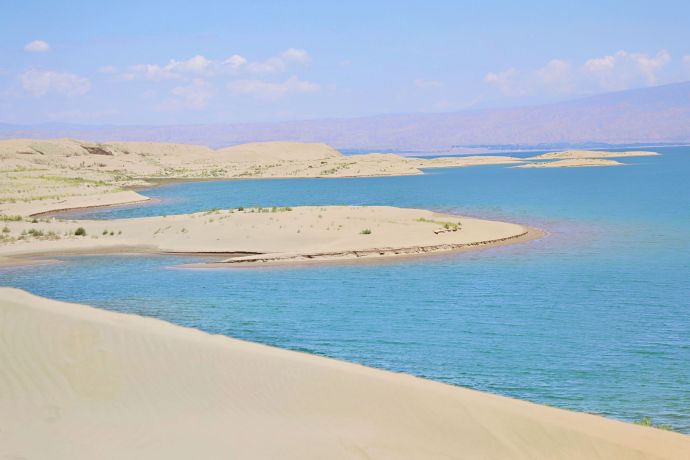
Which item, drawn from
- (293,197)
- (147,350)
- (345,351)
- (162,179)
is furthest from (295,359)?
(162,179)

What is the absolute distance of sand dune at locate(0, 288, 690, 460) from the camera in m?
7.02

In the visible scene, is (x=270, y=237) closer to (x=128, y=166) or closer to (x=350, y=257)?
(x=350, y=257)

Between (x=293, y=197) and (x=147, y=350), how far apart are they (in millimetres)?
49554

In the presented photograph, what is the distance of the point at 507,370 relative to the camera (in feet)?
38.7

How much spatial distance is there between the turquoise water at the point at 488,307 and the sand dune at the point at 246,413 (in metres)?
2.30

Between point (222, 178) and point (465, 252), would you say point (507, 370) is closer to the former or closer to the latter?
point (465, 252)

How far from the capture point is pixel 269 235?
100ft

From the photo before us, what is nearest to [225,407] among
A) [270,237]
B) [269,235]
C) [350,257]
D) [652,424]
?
[652,424]

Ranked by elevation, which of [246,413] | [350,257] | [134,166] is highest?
[134,166]

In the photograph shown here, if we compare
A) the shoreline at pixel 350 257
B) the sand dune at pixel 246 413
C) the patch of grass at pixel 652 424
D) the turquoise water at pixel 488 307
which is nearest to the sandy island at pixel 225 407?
the sand dune at pixel 246 413

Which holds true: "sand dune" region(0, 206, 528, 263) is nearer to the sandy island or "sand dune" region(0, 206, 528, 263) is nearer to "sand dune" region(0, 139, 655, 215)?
"sand dune" region(0, 139, 655, 215)

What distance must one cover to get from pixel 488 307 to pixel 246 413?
9.93 metres

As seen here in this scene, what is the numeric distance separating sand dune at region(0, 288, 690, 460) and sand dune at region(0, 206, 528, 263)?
16.6 meters

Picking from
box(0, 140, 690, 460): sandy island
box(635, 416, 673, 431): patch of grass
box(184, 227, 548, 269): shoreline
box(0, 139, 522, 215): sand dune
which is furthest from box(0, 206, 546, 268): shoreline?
box(635, 416, 673, 431): patch of grass
